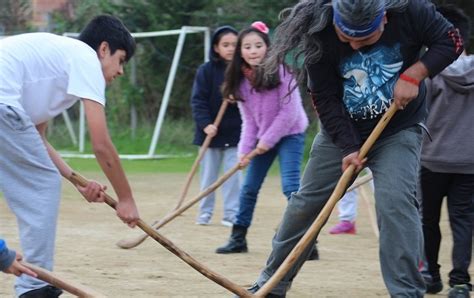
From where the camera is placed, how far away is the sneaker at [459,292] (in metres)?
6.02

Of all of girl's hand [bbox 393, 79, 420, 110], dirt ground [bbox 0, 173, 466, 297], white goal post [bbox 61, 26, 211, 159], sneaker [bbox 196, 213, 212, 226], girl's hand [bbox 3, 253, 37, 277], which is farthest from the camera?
white goal post [bbox 61, 26, 211, 159]

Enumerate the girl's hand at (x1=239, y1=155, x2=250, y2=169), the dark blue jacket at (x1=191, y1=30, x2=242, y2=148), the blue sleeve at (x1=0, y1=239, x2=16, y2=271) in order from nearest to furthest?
the blue sleeve at (x1=0, y1=239, x2=16, y2=271) → the girl's hand at (x1=239, y1=155, x2=250, y2=169) → the dark blue jacket at (x1=191, y1=30, x2=242, y2=148)

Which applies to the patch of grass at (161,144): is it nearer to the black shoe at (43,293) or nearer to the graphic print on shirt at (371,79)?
the black shoe at (43,293)

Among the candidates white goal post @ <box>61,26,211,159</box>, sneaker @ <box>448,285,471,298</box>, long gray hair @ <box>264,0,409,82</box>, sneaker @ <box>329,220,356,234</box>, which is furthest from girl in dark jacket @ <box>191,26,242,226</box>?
white goal post @ <box>61,26,211,159</box>

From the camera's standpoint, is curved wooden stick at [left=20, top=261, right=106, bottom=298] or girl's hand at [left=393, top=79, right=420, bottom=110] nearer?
curved wooden stick at [left=20, top=261, right=106, bottom=298]

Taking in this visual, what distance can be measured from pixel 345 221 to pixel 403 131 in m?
3.91

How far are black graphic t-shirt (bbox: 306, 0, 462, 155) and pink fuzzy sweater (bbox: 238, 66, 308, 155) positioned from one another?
2.18 m

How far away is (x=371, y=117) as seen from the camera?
5.16 m

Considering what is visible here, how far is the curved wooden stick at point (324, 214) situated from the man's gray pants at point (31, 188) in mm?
1102

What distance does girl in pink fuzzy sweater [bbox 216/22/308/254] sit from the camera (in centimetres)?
752

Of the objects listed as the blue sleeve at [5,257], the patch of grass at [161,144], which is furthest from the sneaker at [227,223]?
the patch of grass at [161,144]

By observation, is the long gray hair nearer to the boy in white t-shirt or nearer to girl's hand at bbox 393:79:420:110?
girl's hand at bbox 393:79:420:110

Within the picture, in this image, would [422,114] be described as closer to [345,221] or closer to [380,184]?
[380,184]

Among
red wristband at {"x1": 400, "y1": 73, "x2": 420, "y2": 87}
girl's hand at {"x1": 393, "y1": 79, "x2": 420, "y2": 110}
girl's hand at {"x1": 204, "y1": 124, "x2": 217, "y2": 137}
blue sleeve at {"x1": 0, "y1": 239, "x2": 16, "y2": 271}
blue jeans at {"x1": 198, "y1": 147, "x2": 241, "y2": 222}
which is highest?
red wristband at {"x1": 400, "y1": 73, "x2": 420, "y2": 87}
